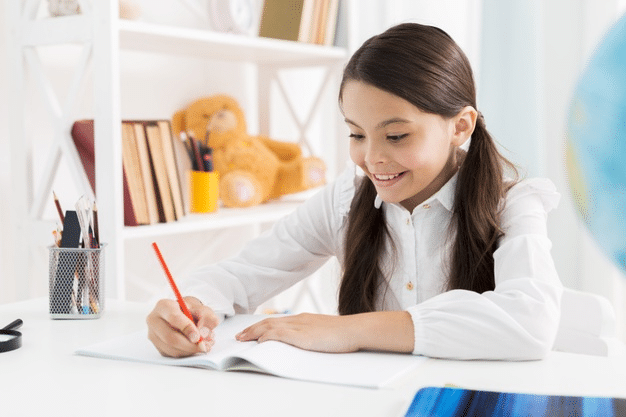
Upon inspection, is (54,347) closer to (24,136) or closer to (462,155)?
(462,155)

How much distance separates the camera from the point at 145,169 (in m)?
1.86

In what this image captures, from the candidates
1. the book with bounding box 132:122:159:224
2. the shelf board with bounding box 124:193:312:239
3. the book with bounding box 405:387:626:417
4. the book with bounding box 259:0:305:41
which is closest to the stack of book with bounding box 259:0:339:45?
the book with bounding box 259:0:305:41

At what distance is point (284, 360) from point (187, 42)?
4.12ft

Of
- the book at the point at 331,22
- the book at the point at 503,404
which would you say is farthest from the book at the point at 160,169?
the book at the point at 503,404

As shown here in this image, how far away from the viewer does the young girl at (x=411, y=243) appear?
924 mm

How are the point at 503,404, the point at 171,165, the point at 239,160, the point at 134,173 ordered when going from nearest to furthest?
the point at 503,404 < the point at 134,173 < the point at 171,165 < the point at 239,160

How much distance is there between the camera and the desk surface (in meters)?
0.72

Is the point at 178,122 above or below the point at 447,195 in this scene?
above

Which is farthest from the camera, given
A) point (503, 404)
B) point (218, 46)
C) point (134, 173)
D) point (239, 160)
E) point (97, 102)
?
point (239, 160)

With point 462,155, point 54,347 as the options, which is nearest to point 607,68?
point 462,155

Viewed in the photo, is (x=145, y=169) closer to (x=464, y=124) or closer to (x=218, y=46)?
(x=218, y=46)

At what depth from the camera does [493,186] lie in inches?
48.7

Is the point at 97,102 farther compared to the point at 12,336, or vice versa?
the point at 97,102

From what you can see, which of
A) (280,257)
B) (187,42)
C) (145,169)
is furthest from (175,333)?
(187,42)
